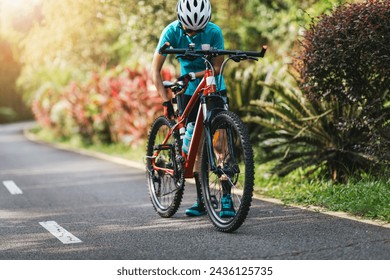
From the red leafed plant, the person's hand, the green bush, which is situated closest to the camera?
the person's hand

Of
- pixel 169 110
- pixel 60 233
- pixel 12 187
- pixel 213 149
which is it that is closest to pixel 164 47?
pixel 169 110

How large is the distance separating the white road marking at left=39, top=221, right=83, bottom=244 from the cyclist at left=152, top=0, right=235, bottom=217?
1.29 metres

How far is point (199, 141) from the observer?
663 centimetres

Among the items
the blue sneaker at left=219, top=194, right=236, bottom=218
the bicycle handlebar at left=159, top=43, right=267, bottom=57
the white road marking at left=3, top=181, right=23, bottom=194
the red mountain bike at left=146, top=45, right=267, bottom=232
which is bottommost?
the white road marking at left=3, top=181, right=23, bottom=194

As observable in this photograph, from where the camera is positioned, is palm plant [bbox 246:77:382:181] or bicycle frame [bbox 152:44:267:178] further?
palm plant [bbox 246:77:382:181]

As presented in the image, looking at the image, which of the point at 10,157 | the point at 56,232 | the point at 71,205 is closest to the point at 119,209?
the point at 71,205

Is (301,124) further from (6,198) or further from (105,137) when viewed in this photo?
(105,137)

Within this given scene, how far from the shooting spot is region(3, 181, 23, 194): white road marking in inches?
414

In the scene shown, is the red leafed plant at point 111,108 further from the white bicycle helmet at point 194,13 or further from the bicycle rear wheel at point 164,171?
the white bicycle helmet at point 194,13

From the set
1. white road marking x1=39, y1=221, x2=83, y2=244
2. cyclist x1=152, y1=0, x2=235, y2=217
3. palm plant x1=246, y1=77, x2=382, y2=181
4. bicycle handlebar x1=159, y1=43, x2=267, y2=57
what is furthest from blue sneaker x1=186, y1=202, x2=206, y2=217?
palm plant x1=246, y1=77, x2=382, y2=181

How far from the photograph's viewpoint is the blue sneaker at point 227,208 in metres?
6.26

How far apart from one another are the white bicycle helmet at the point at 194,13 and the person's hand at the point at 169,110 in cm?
76

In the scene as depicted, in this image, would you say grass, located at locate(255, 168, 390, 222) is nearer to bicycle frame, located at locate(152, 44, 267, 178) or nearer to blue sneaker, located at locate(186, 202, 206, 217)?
blue sneaker, located at locate(186, 202, 206, 217)

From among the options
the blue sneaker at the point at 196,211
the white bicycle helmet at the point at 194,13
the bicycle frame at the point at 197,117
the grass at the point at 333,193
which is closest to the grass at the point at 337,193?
the grass at the point at 333,193
